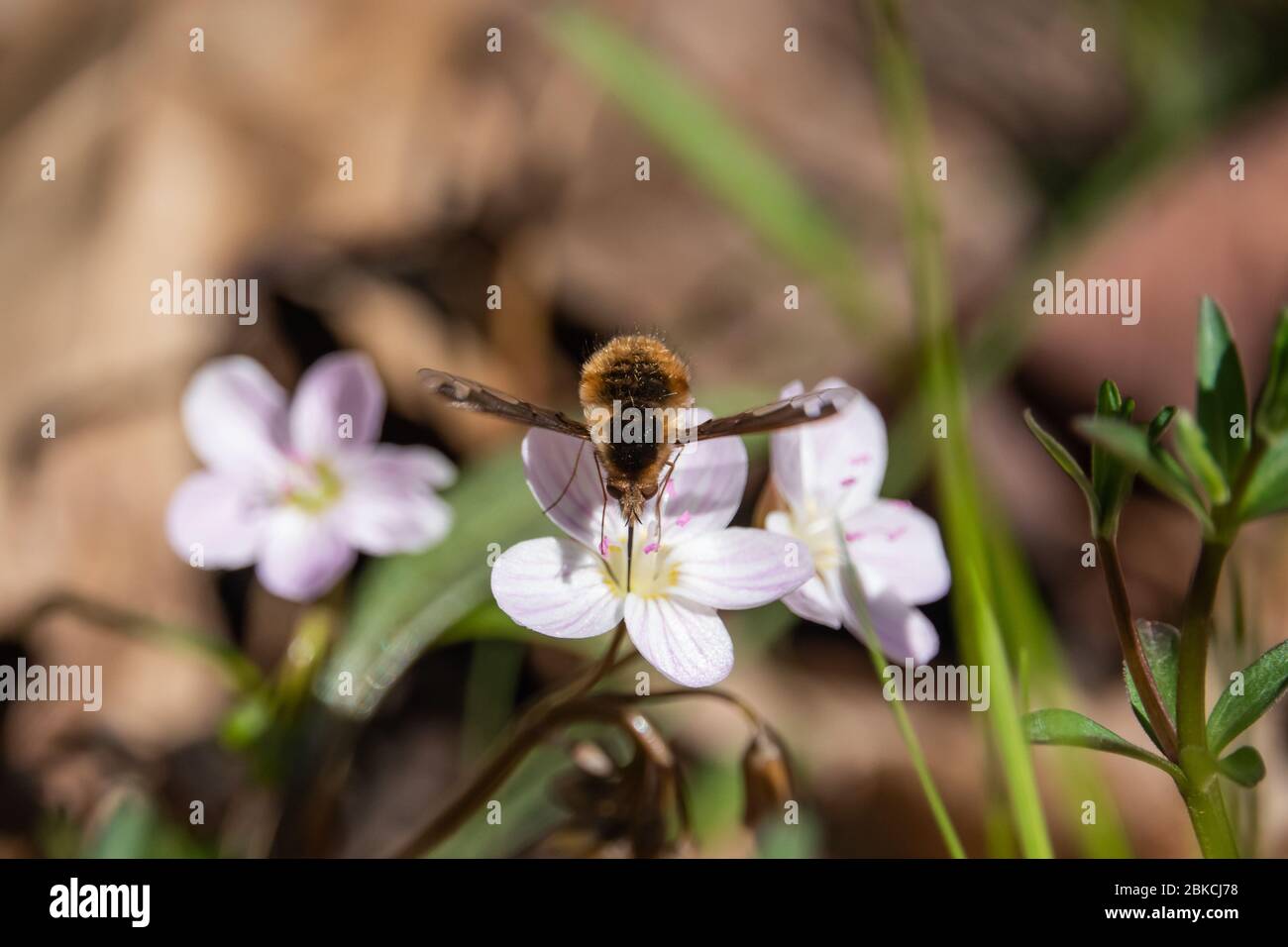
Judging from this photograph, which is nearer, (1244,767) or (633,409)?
(1244,767)

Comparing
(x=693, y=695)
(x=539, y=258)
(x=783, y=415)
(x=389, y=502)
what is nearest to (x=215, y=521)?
(x=389, y=502)

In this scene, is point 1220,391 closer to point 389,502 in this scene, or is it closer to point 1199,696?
point 1199,696

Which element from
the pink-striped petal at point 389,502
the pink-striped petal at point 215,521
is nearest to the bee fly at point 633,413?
the pink-striped petal at point 389,502

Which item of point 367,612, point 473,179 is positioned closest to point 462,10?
point 473,179

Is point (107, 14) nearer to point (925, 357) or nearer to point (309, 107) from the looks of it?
point (309, 107)

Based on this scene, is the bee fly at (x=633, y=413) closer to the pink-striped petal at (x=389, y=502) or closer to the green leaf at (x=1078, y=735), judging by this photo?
the green leaf at (x=1078, y=735)

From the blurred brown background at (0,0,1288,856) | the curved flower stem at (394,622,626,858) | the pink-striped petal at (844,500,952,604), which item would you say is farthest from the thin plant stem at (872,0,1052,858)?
the blurred brown background at (0,0,1288,856)

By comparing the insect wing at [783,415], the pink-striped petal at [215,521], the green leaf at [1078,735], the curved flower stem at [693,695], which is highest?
the pink-striped petal at [215,521]
